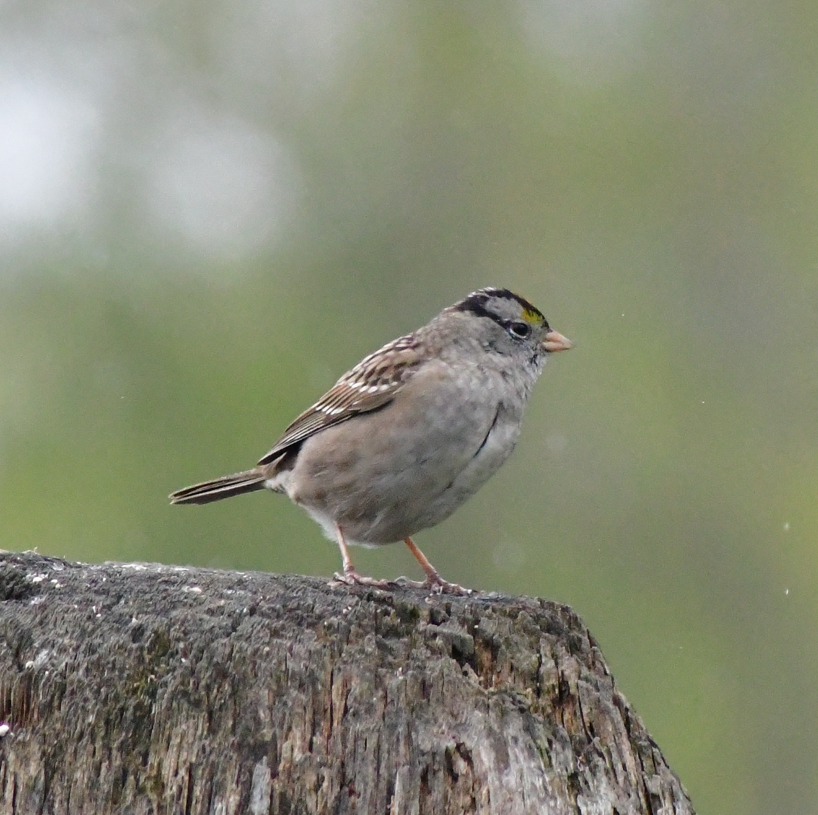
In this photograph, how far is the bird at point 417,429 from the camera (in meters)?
4.97

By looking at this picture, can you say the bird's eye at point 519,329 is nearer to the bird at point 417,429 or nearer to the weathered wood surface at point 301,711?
the bird at point 417,429

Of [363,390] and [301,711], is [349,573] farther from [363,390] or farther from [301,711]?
[301,711]

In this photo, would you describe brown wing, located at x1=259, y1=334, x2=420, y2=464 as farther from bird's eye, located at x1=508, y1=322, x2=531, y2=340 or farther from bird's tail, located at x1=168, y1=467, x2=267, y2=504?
bird's eye, located at x1=508, y1=322, x2=531, y2=340

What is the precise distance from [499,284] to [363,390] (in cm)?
904

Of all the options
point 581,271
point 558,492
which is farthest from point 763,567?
point 581,271

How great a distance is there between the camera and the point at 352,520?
17.0 ft

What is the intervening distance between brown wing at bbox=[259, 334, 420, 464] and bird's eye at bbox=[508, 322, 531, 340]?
0.42 metres

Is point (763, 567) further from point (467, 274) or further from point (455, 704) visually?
point (455, 704)

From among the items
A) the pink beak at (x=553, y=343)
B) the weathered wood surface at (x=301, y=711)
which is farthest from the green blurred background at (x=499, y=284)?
the weathered wood surface at (x=301, y=711)

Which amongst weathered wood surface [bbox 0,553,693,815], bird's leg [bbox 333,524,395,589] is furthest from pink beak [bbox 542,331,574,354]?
weathered wood surface [bbox 0,553,693,815]

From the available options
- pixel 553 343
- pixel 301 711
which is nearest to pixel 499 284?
pixel 553 343

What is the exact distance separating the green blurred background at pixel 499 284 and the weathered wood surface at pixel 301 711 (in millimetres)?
7486

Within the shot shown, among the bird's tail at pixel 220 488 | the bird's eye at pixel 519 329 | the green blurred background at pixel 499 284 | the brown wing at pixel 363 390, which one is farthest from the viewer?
the green blurred background at pixel 499 284

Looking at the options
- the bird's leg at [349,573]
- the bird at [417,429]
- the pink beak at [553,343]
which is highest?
the pink beak at [553,343]
